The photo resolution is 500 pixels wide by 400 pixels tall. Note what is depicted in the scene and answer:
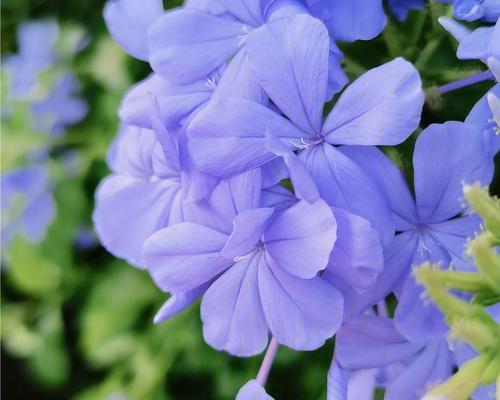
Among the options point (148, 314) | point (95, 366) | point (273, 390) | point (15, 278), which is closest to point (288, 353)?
point (273, 390)

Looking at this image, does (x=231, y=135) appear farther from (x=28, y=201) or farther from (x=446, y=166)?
(x=28, y=201)

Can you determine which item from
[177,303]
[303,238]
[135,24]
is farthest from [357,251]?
[135,24]

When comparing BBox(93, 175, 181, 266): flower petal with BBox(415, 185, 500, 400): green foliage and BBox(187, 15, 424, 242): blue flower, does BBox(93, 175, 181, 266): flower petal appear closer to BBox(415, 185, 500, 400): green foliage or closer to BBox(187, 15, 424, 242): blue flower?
BBox(187, 15, 424, 242): blue flower

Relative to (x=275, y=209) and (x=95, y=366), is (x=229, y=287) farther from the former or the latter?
(x=95, y=366)

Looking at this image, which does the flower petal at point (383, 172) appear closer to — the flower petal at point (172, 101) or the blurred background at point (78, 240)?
the flower petal at point (172, 101)

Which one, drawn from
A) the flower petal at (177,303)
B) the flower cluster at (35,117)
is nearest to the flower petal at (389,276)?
the flower petal at (177,303)

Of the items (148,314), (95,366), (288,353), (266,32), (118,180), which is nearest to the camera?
(266,32)
